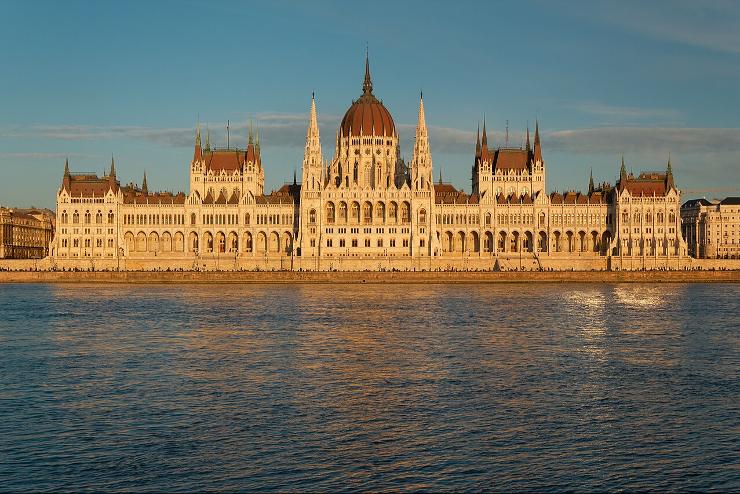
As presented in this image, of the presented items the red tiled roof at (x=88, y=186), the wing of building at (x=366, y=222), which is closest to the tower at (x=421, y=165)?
the wing of building at (x=366, y=222)

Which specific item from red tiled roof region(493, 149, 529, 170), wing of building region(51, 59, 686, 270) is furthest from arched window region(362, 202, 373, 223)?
red tiled roof region(493, 149, 529, 170)

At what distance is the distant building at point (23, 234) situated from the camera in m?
169

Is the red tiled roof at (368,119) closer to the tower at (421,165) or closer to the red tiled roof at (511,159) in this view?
the tower at (421,165)

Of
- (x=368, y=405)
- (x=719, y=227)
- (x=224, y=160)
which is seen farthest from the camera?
(x=719, y=227)

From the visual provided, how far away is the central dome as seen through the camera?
14188 centimetres

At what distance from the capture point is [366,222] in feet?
447

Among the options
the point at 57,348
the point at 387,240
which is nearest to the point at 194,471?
the point at 57,348

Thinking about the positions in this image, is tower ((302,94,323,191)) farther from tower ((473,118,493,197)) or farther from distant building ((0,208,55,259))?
distant building ((0,208,55,259))

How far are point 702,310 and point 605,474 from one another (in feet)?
171

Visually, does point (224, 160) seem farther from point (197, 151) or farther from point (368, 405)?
point (368, 405)

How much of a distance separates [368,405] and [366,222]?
108001 millimetres

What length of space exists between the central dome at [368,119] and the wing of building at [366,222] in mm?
209

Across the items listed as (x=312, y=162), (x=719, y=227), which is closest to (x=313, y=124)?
(x=312, y=162)

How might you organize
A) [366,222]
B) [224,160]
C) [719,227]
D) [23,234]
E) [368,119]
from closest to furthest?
1. [366,222]
2. [368,119]
3. [224,160]
4. [23,234]
5. [719,227]
